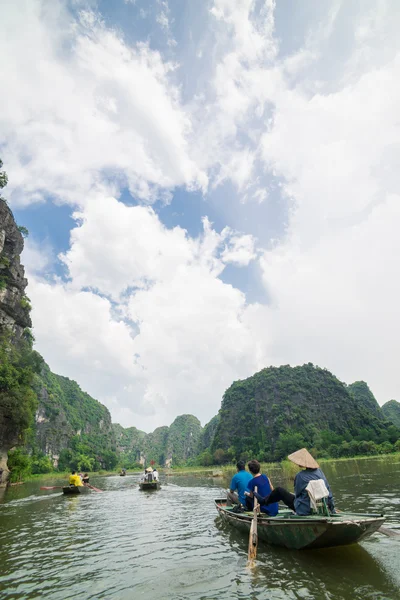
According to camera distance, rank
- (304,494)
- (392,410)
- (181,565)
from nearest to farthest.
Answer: (181,565), (304,494), (392,410)

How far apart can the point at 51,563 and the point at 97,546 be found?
1282 mm

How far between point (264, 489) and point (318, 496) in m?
1.67

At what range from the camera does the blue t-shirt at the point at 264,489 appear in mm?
6574

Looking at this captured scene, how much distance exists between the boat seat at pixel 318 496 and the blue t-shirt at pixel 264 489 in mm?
1244

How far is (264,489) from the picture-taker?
269 inches

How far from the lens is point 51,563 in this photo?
18.5 feet

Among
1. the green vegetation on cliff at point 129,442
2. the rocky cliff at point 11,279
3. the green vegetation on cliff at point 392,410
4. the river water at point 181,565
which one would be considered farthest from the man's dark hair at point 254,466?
the green vegetation on cliff at point 129,442

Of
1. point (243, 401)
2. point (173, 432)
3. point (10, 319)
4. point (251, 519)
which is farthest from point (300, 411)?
point (173, 432)

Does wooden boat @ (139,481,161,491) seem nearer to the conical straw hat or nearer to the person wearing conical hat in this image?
the person wearing conical hat

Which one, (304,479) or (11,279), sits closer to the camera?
(304,479)

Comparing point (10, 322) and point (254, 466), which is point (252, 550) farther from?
point (10, 322)

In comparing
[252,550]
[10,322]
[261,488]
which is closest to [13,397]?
[10,322]

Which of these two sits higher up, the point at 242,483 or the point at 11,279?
the point at 11,279

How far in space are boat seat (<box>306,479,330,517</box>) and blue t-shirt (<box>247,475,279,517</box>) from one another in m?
1.24
